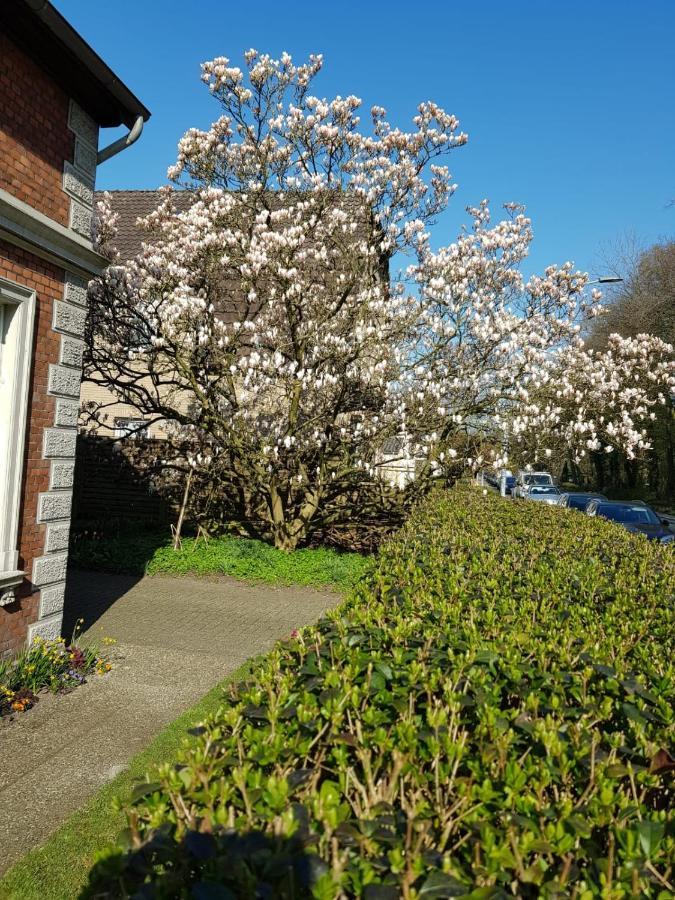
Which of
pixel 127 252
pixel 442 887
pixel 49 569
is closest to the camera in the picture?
pixel 442 887

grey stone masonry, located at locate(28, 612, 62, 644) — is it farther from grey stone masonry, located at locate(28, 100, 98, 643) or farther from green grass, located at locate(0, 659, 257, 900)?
green grass, located at locate(0, 659, 257, 900)

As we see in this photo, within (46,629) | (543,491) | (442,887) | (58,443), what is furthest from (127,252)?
(543,491)

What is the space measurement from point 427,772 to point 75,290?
6147 millimetres

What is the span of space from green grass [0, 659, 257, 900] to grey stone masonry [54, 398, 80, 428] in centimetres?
329

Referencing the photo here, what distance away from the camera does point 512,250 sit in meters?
13.2

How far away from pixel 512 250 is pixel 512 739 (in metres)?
12.4

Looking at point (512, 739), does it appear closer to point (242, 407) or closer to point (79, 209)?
point (79, 209)

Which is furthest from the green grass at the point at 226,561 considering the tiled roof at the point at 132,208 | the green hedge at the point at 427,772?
the tiled roof at the point at 132,208

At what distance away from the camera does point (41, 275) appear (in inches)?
249

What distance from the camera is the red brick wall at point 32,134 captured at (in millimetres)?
5898

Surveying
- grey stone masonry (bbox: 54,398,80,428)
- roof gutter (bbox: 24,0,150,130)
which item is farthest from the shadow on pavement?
roof gutter (bbox: 24,0,150,130)

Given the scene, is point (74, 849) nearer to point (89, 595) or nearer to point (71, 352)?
point (71, 352)

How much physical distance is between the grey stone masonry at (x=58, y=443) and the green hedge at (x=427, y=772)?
4.01 metres

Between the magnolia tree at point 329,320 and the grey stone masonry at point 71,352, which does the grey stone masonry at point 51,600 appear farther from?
the magnolia tree at point 329,320
